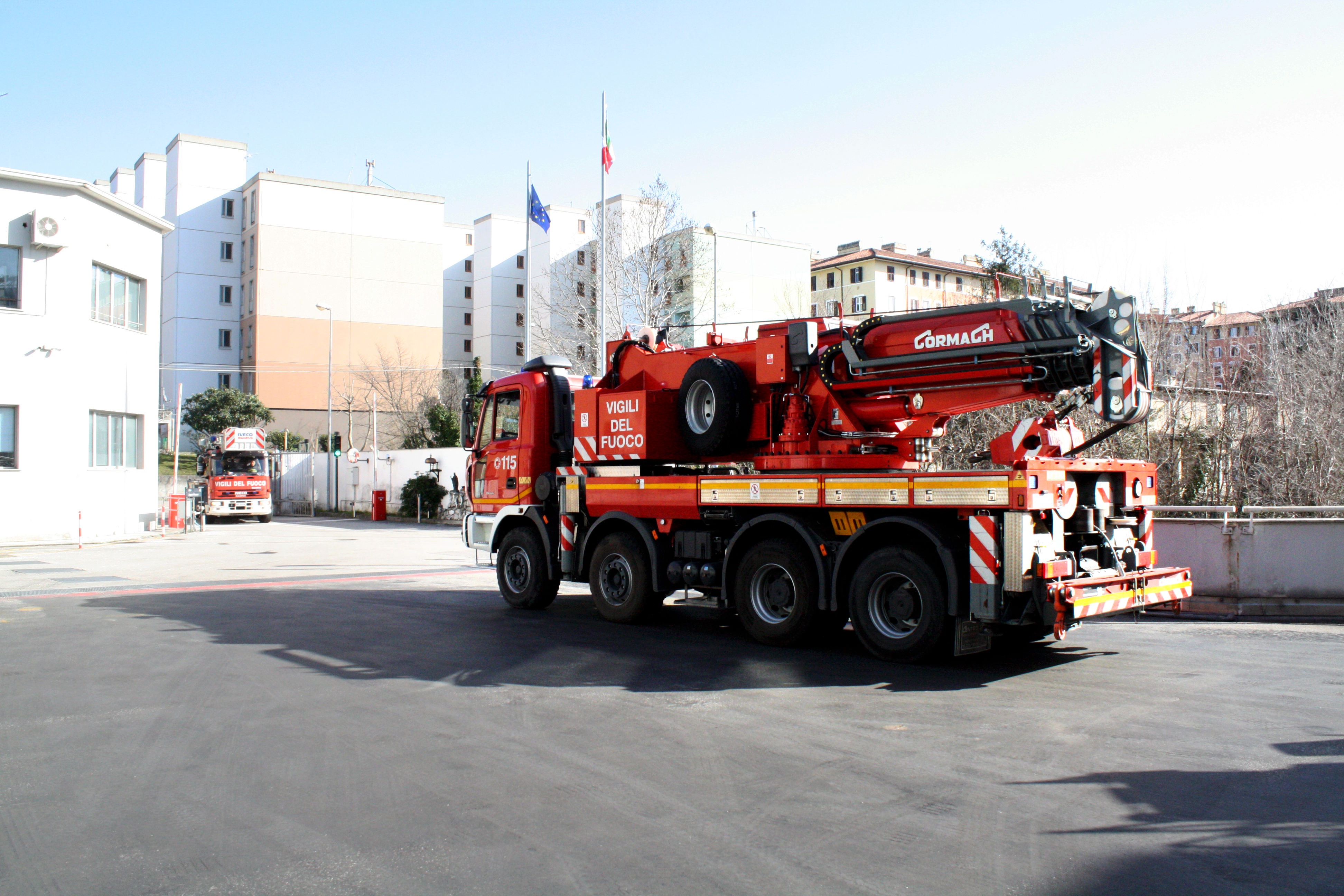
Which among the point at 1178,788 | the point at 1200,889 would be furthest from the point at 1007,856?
the point at 1178,788

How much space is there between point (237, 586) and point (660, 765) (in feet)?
40.4

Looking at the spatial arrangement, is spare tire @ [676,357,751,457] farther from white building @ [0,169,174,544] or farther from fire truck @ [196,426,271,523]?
fire truck @ [196,426,271,523]

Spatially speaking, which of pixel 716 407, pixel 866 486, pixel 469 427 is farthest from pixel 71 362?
pixel 866 486

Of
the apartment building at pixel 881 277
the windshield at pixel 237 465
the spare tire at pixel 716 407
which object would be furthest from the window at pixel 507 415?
the apartment building at pixel 881 277

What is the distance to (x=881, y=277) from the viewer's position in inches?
2881

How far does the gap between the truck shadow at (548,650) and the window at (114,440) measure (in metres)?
14.1

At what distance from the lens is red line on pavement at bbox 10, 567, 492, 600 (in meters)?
14.6

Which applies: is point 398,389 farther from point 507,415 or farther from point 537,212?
point 507,415

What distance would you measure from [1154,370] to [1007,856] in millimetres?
15029

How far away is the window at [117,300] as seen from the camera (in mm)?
26000

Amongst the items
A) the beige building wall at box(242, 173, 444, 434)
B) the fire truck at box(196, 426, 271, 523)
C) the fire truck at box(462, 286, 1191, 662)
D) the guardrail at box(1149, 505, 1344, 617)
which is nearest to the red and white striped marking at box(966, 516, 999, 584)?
the fire truck at box(462, 286, 1191, 662)

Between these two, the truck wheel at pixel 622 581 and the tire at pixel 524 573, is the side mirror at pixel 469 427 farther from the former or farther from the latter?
the truck wheel at pixel 622 581

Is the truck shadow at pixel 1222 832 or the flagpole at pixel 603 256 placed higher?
the flagpole at pixel 603 256

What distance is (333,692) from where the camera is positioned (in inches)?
310
